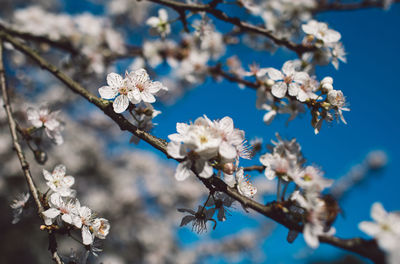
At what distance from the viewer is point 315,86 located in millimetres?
1649

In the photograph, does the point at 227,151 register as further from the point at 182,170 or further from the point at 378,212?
the point at 378,212

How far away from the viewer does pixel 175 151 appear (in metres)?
1.12

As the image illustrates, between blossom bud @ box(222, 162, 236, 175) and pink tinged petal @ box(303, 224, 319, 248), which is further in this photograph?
blossom bud @ box(222, 162, 236, 175)

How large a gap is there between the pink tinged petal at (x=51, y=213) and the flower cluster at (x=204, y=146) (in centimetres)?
62

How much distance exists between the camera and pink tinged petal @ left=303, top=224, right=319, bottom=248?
Answer: 1.03 metres

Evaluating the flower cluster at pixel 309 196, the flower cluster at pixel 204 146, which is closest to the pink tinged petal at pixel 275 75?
the flower cluster at pixel 309 196

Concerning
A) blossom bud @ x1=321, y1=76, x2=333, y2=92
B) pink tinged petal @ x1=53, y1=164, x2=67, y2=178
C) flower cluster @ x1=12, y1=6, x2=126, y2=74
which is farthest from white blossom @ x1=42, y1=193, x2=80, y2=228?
flower cluster @ x1=12, y1=6, x2=126, y2=74

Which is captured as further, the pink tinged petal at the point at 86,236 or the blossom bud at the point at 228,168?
the pink tinged petal at the point at 86,236

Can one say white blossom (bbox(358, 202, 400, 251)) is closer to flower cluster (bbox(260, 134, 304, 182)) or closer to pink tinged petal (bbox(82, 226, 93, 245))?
flower cluster (bbox(260, 134, 304, 182))

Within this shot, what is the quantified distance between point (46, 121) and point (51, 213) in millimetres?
767

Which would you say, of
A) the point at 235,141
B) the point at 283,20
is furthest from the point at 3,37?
the point at 283,20

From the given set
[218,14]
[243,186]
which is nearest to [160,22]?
[218,14]

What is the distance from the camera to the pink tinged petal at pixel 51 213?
132cm

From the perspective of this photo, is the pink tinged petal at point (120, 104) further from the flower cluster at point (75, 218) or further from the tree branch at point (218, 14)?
the tree branch at point (218, 14)
